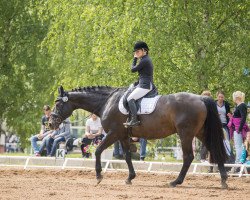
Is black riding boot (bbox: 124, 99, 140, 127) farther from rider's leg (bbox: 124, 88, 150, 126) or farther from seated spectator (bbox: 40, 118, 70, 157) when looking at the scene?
seated spectator (bbox: 40, 118, 70, 157)

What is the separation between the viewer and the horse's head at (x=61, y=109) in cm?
1862

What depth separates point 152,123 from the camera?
17406 millimetres

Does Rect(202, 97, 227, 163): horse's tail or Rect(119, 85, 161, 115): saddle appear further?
Rect(119, 85, 161, 115): saddle

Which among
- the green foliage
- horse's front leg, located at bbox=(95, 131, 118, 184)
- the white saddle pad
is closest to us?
the white saddle pad

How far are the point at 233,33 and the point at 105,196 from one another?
13062 mm

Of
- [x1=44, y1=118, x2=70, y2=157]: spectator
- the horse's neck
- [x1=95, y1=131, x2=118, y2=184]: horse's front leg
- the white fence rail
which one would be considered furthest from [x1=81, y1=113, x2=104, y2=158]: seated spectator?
[x1=95, y1=131, x2=118, y2=184]: horse's front leg

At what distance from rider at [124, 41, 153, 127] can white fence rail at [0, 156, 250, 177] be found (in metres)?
3.39

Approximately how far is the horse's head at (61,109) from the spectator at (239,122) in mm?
3812

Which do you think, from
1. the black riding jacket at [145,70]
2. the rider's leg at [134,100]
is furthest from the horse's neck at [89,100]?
the black riding jacket at [145,70]

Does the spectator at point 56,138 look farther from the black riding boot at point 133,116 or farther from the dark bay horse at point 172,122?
the black riding boot at point 133,116

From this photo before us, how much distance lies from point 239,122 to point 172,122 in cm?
333

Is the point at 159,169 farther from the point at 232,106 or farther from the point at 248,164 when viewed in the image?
the point at 232,106

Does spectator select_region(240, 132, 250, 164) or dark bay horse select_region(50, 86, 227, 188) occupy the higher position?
dark bay horse select_region(50, 86, 227, 188)

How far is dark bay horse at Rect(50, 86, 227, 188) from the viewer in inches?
666
